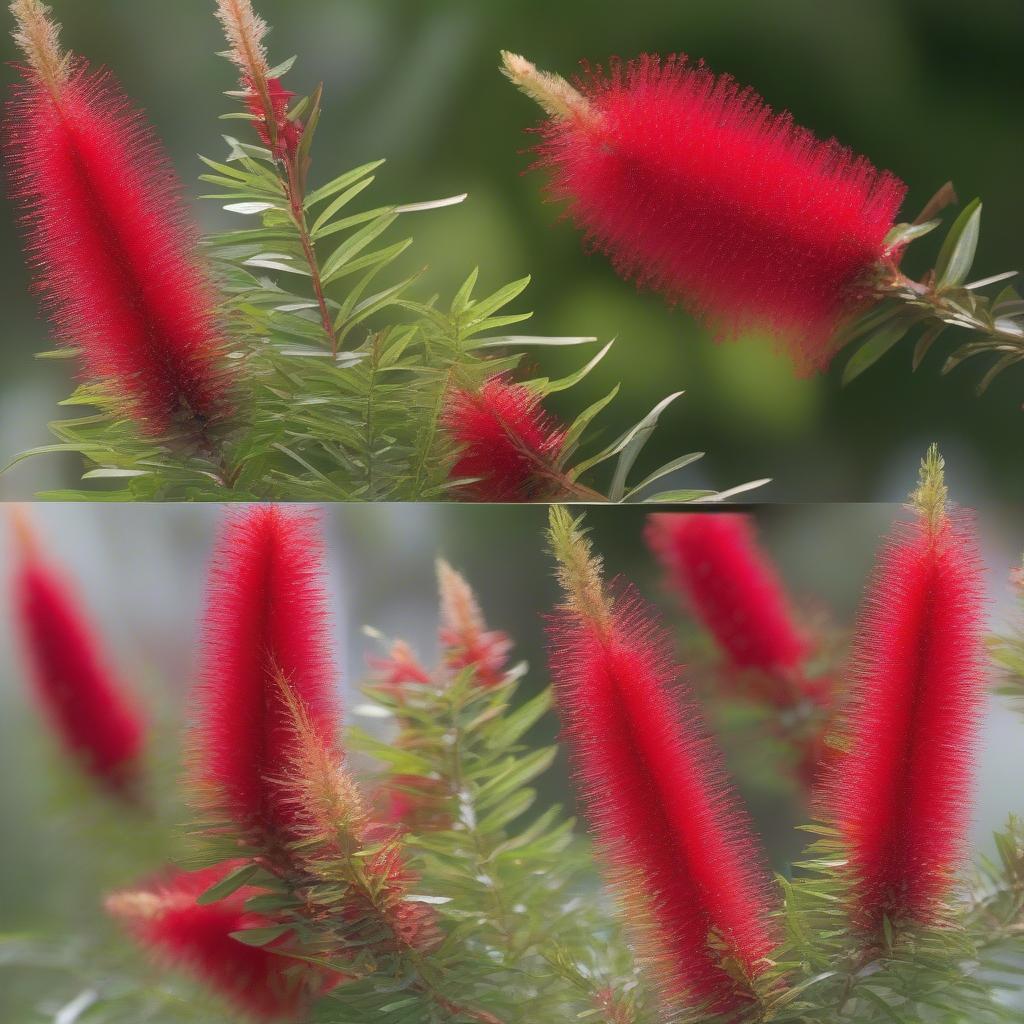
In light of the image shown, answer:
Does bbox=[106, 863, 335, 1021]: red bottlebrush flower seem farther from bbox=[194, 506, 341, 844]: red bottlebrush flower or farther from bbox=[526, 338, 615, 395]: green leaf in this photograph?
bbox=[526, 338, 615, 395]: green leaf

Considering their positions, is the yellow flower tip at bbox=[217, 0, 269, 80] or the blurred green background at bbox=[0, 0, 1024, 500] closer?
the yellow flower tip at bbox=[217, 0, 269, 80]

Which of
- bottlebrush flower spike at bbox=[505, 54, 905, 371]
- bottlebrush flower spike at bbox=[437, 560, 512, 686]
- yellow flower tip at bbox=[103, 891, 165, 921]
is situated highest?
bottlebrush flower spike at bbox=[505, 54, 905, 371]

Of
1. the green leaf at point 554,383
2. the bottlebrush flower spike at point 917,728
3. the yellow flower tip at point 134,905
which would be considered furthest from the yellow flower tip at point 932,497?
the yellow flower tip at point 134,905

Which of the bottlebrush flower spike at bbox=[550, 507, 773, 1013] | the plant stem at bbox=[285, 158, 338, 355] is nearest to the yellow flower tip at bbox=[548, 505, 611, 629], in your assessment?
the bottlebrush flower spike at bbox=[550, 507, 773, 1013]

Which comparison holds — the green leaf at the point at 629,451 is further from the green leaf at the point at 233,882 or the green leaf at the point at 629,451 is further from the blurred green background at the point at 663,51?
the green leaf at the point at 233,882

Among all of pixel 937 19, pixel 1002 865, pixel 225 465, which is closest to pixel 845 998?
pixel 1002 865
